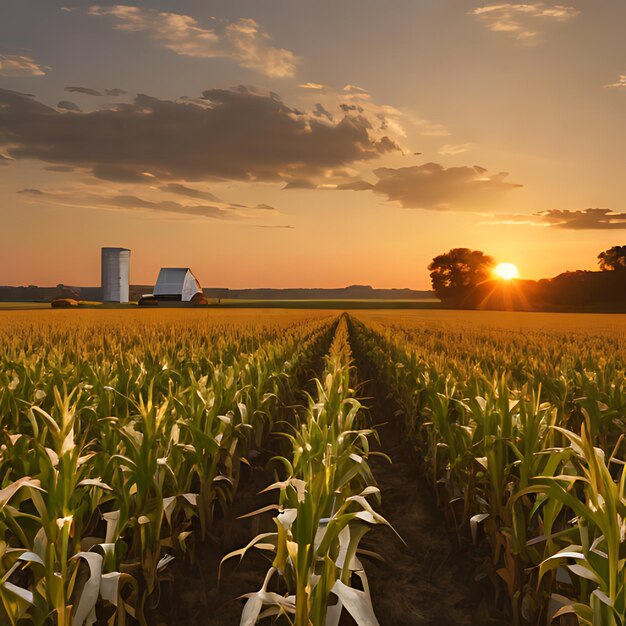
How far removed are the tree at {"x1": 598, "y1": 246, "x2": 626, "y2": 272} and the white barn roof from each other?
79.4 meters

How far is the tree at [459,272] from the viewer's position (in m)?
106

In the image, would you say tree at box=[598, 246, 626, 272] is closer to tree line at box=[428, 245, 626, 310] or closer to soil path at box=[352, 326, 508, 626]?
tree line at box=[428, 245, 626, 310]

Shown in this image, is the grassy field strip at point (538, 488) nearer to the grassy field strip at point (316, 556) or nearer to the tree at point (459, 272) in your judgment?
the grassy field strip at point (316, 556)

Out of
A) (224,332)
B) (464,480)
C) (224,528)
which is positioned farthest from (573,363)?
(224,332)

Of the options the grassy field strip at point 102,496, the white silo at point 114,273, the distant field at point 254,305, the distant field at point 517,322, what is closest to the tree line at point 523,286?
the distant field at point 254,305

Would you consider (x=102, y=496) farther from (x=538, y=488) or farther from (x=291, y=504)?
(x=538, y=488)

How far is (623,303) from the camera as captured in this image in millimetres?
85375

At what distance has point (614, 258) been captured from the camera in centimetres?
9638

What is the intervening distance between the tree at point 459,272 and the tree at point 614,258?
68.3ft

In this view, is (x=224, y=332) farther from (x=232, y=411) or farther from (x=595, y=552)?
(x=595, y=552)

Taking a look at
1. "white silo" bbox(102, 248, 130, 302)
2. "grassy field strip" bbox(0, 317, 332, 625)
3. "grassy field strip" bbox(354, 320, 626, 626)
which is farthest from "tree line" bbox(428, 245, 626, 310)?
"grassy field strip" bbox(0, 317, 332, 625)

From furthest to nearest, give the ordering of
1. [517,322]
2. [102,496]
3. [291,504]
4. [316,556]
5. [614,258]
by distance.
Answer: [614,258] → [517,322] → [102,496] → [291,504] → [316,556]

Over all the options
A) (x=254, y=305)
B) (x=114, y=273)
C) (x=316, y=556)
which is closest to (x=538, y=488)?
(x=316, y=556)

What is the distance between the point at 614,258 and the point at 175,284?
83.5 m
